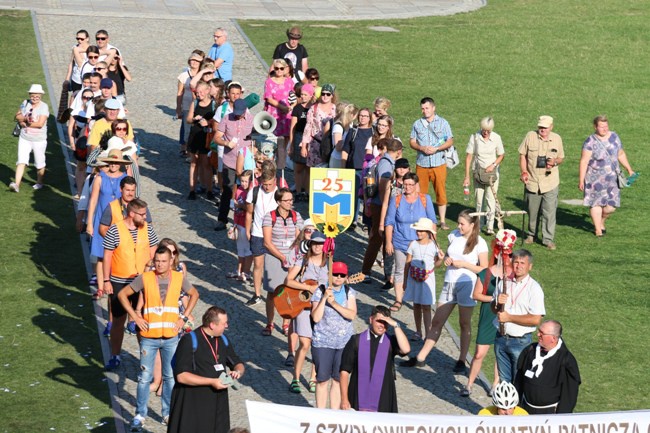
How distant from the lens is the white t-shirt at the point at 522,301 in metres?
14.4

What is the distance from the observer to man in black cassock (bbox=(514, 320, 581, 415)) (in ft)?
42.8

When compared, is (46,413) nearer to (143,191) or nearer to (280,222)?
(280,222)

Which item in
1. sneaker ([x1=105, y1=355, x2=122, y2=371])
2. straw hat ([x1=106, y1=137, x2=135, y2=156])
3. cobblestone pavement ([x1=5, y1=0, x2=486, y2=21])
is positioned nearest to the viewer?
sneaker ([x1=105, y1=355, x2=122, y2=371])

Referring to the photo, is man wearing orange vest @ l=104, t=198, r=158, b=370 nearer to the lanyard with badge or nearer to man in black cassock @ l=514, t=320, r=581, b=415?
the lanyard with badge

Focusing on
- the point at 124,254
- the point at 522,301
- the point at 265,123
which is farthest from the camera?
the point at 265,123

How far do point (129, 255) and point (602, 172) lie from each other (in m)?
8.84

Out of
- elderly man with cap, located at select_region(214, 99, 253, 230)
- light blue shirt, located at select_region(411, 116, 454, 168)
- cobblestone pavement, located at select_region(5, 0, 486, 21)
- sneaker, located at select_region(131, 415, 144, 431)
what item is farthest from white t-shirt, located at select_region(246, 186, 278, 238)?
cobblestone pavement, located at select_region(5, 0, 486, 21)

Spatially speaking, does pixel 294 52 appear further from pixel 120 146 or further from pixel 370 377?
pixel 370 377

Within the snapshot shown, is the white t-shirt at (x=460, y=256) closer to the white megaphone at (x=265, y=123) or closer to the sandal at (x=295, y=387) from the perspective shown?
the sandal at (x=295, y=387)

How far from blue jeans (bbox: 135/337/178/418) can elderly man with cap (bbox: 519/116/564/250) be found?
26.4 feet

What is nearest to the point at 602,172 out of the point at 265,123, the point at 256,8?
the point at 265,123

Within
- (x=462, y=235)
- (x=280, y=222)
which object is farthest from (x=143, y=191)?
(x=462, y=235)

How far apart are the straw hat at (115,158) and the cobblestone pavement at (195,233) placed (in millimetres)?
1893

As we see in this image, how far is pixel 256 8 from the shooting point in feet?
123
